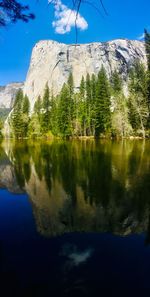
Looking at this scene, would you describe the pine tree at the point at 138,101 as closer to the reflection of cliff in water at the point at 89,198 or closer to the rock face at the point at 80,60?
the reflection of cliff in water at the point at 89,198

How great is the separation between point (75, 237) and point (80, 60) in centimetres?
14791

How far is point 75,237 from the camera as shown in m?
6.71

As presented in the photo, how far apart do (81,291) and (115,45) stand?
150 metres

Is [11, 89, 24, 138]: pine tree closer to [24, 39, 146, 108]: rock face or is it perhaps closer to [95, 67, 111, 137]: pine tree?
[95, 67, 111, 137]: pine tree

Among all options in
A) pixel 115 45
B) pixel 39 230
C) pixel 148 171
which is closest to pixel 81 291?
pixel 39 230

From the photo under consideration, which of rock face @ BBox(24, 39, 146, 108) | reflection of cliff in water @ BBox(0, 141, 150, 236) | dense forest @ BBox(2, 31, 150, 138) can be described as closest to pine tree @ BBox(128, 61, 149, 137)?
dense forest @ BBox(2, 31, 150, 138)

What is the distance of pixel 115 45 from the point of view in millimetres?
142000

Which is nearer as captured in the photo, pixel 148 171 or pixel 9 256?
pixel 9 256

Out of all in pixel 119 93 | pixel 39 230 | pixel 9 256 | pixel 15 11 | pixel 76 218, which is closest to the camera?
pixel 9 256

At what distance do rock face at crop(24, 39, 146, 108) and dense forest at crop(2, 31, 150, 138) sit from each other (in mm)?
69992

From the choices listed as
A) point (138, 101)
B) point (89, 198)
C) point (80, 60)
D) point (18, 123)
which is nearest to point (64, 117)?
point (138, 101)

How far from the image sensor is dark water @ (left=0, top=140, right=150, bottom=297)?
4.63 meters

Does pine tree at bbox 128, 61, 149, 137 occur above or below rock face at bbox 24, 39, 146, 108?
below

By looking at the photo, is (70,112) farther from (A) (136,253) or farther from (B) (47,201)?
(A) (136,253)
